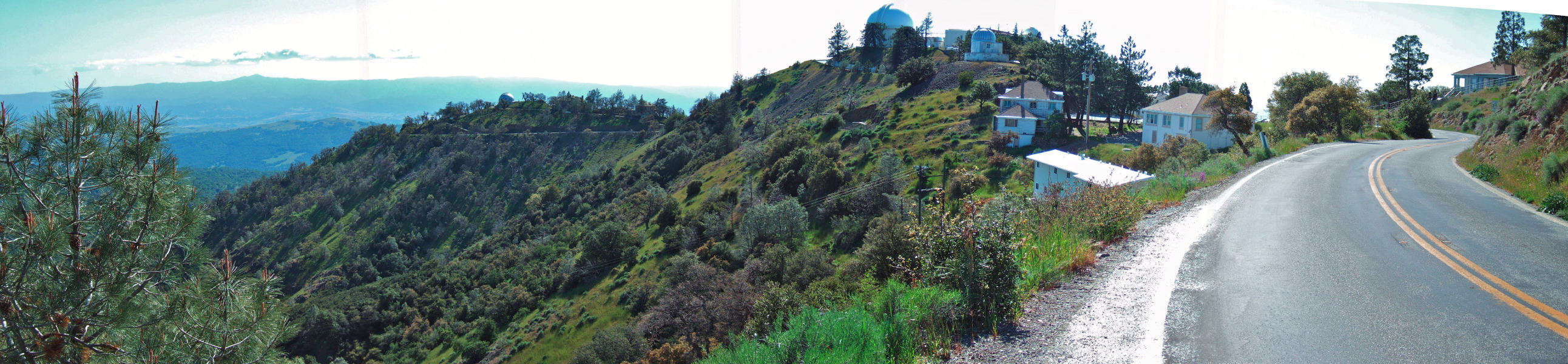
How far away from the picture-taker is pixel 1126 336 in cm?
402

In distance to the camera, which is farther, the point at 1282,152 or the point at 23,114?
the point at 1282,152

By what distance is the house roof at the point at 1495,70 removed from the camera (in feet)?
114

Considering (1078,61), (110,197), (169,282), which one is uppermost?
(1078,61)

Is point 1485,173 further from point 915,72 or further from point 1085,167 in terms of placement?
point 915,72

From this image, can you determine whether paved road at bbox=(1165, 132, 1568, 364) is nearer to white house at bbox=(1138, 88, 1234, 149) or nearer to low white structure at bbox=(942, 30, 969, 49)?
white house at bbox=(1138, 88, 1234, 149)

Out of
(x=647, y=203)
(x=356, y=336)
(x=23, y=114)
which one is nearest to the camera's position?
(x=23, y=114)

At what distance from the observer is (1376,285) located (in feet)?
15.4

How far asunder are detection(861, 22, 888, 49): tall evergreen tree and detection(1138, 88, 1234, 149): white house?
51.2m

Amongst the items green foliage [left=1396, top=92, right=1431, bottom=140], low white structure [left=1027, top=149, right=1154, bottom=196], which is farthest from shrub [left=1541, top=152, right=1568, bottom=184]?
green foliage [left=1396, top=92, right=1431, bottom=140]

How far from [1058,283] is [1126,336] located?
1.35m

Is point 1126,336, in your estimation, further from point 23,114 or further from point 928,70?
point 928,70

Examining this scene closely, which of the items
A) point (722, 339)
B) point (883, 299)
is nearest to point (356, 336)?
point (722, 339)

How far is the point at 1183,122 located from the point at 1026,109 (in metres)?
8.96

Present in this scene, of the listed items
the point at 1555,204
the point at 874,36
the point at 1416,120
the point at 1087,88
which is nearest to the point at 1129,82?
the point at 1087,88
